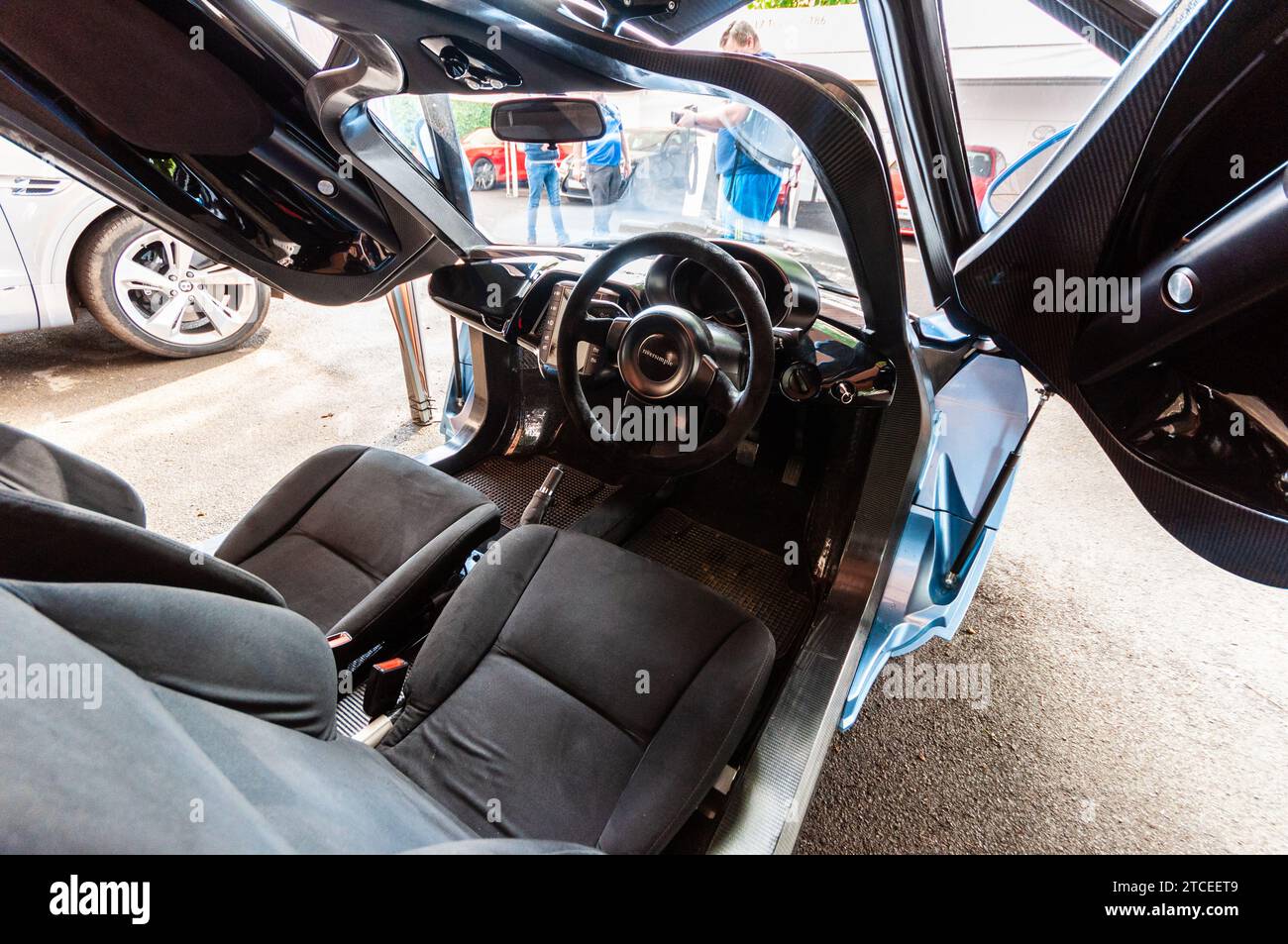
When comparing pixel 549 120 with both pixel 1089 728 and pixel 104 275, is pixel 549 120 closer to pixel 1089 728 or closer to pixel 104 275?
pixel 1089 728

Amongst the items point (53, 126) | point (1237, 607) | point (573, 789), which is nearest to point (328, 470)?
point (53, 126)

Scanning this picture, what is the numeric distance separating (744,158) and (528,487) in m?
1.33

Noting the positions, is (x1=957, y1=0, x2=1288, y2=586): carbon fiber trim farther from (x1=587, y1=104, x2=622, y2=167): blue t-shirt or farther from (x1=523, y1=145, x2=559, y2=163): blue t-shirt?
(x1=523, y1=145, x2=559, y2=163): blue t-shirt

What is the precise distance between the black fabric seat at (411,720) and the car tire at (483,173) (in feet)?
4.45

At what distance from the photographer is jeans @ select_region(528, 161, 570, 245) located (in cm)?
234

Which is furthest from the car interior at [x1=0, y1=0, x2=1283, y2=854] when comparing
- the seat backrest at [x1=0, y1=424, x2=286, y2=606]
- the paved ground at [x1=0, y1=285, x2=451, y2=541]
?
the paved ground at [x1=0, y1=285, x2=451, y2=541]

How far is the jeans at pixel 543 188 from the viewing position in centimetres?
234

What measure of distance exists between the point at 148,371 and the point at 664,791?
379cm

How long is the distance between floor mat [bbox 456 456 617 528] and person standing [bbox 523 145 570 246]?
2.78 feet

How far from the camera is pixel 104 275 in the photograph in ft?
10.1

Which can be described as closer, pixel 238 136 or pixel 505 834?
pixel 505 834
